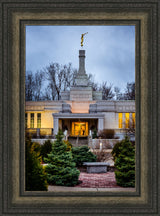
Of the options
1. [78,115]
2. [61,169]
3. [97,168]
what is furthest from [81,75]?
[61,169]

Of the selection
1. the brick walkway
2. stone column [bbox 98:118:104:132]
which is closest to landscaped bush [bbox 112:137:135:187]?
the brick walkway

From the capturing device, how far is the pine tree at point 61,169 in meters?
8.04

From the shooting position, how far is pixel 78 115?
26516mm

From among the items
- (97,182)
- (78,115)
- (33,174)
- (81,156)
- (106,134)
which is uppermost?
(78,115)

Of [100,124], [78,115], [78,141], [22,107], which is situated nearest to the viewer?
[22,107]

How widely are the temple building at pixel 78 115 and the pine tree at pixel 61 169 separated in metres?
16.7

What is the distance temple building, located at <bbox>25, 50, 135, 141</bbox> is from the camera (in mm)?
26547

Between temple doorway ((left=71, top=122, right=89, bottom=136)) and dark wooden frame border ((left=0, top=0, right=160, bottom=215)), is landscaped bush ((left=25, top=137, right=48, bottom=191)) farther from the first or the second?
temple doorway ((left=71, top=122, right=89, bottom=136))

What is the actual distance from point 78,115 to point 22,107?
21575 mm

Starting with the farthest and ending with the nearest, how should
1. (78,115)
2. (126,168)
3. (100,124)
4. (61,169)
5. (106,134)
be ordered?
(100,124) → (78,115) → (106,134) → (61,169) → (126,168)

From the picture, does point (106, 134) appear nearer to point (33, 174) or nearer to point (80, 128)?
point (80, 128)

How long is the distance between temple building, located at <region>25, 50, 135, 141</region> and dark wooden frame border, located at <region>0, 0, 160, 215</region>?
813 inches

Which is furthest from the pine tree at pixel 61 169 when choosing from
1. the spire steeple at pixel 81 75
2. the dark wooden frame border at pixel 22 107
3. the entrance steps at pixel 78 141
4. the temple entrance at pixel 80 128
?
the spire steeple at pixel 81 75

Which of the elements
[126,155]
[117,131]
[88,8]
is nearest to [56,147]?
[126,155]
